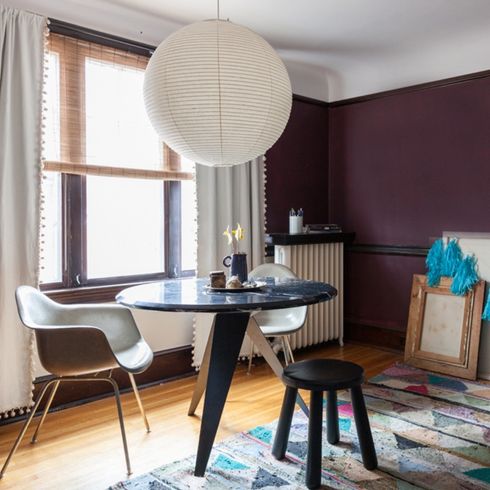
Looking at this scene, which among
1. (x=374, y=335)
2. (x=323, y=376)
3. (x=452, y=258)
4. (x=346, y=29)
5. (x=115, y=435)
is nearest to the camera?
(x=323, y=376)

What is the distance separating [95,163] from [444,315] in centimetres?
260

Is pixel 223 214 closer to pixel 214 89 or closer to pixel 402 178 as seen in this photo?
pixel 402 178

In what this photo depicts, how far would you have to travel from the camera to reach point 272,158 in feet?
13.5

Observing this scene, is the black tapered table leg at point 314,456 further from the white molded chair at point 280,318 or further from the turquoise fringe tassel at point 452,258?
the turquoise fringe tassel at point 452,258

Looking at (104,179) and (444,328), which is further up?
(104,179)

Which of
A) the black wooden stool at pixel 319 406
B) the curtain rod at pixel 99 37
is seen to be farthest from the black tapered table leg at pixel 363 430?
the curtain rod at pixel 99 37

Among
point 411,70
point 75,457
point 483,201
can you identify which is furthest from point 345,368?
point 411,70

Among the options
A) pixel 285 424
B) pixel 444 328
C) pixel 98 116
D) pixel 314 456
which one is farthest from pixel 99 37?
pixel 444 328

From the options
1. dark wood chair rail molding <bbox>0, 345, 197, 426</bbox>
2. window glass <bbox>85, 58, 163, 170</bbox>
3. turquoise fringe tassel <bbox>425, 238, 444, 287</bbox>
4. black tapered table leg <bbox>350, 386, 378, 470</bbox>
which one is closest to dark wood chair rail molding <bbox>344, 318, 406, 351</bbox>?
turquoise fringe tassel <bbox>425, 238, 444, 287</bbox>

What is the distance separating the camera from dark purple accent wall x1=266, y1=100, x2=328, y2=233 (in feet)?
13.6

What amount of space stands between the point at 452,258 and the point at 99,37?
108 inches

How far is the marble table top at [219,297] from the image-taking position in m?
2.07

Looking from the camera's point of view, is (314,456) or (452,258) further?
(452,258)

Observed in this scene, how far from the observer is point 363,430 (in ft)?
7.30
